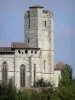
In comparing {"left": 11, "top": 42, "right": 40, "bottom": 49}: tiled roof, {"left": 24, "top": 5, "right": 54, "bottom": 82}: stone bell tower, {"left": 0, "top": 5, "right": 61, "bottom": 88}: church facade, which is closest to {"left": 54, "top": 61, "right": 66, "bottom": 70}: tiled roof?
{"left": 0, "top": 5, "right": 61, "bottom": 88}: church facade

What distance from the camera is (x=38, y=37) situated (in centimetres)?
11594

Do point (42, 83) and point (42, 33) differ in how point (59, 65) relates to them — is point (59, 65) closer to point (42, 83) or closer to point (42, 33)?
point (42, 33)

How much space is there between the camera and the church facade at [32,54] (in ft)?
371

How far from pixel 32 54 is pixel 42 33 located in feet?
15.0

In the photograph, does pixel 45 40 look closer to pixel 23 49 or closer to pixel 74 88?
pixel 23 49

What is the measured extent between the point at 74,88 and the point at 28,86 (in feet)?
28.9

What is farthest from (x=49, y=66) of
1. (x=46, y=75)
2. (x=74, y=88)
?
(x=74, y=88)

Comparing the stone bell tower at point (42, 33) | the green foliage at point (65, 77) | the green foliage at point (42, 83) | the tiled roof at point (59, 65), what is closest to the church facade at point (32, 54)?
the stone bell tower at point (42, 33)

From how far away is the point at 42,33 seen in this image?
382 feet

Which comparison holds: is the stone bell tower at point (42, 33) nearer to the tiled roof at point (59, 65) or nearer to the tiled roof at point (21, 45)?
the tiled roof at point (21, 45)

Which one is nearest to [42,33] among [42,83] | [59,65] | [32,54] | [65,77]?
[32,54]

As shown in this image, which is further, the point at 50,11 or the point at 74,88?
the point at 50,11

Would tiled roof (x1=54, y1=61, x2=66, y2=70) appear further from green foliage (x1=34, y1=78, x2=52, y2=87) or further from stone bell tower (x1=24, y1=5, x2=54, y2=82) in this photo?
green foliage (x1=34, y1=78, x2=52, y2=87)

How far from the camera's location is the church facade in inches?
4451
